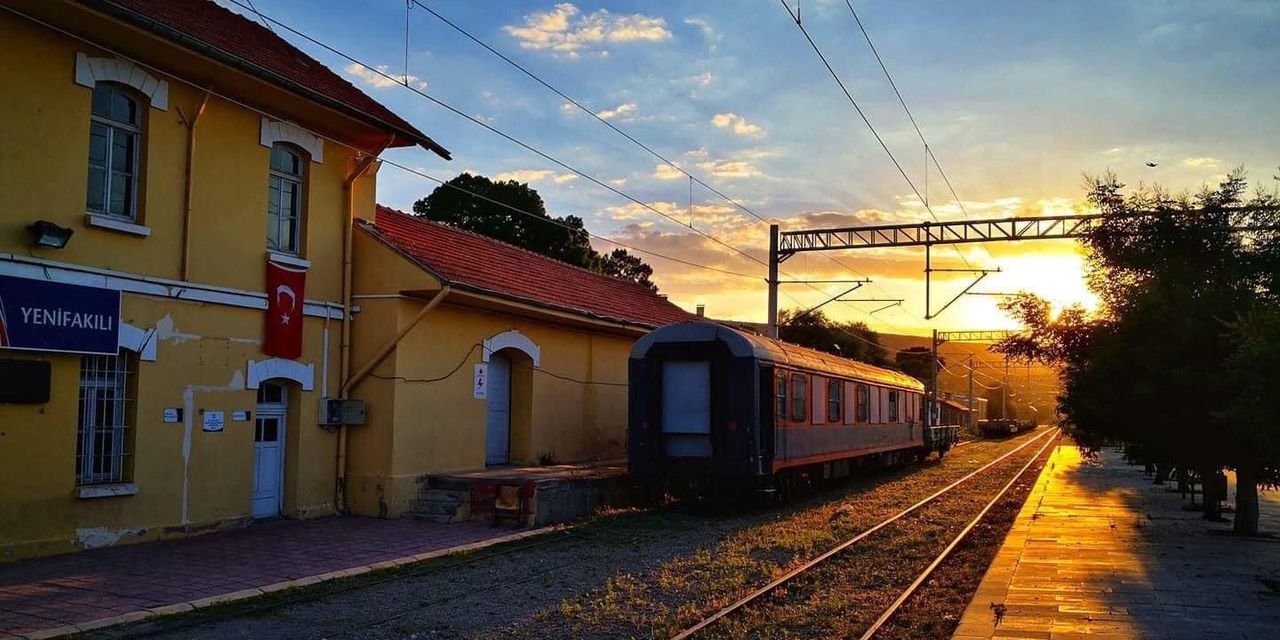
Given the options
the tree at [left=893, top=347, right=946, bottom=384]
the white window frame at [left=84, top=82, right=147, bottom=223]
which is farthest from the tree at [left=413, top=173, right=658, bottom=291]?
the tree at [left=893, top=347, right=946, bottom=384]

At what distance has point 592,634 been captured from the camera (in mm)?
7957

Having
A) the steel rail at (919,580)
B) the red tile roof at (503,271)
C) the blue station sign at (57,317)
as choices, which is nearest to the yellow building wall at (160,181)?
the blue station sign at (57,317)

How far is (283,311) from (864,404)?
13.9m

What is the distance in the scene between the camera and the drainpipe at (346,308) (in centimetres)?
1493

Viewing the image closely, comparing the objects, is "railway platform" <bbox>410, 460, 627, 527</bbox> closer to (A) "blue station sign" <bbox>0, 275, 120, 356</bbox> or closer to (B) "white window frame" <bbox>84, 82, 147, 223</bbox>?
(A) "blue station sign" <bbox>0, 275, 120, 356</bbox>

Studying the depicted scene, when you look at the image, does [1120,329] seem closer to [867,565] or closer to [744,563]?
[867,565]

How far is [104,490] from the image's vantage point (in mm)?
11273

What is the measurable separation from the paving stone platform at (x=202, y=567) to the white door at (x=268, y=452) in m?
0.37

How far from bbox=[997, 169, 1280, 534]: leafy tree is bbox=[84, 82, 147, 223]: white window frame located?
1317 centimetres

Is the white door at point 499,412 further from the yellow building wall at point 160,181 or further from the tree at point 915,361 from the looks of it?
the tree at point 915,361

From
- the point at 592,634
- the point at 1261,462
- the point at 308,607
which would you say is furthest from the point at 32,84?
the point at 1261,462

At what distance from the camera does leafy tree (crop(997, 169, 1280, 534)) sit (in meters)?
12.9

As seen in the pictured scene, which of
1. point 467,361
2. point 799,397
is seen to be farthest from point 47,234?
point 799,397

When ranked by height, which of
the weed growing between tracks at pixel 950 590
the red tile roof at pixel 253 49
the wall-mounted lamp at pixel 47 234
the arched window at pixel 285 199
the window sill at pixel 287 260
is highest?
the red tile roof at pixel 253 49
